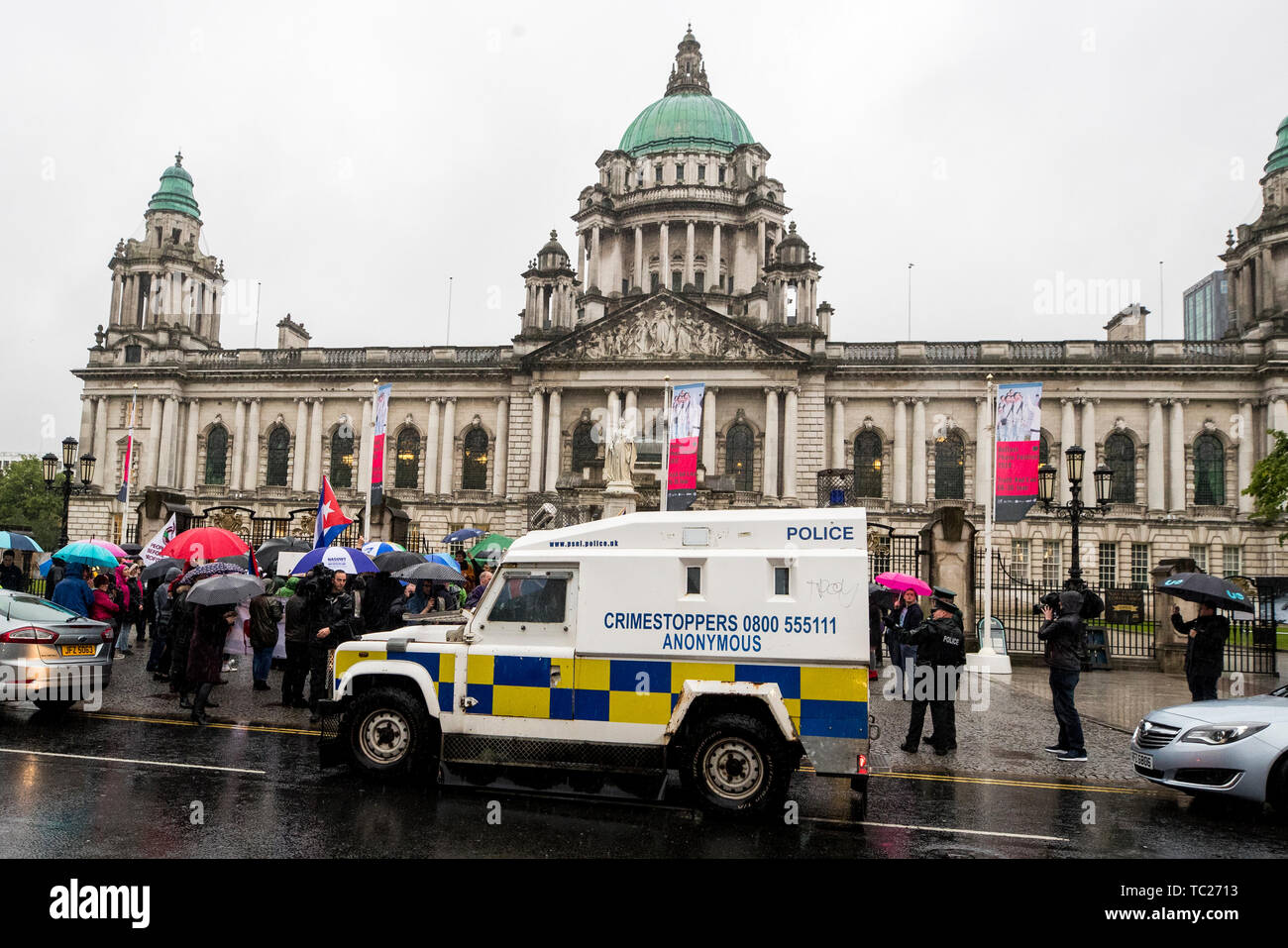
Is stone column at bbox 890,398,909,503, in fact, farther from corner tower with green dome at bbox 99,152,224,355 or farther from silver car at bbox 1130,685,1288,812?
corner tower with green dome at bbox 99,152,224,355

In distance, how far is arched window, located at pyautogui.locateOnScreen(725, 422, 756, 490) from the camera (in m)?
45.3

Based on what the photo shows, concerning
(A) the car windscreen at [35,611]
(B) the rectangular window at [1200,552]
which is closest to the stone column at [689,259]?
(B) the rectangular window at [1200,552]

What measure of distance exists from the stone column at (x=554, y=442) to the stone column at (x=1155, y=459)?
30.2 metres

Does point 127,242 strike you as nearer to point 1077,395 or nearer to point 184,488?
point 184,488

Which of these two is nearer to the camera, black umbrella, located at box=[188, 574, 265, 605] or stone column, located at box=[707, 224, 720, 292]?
black umbrella, located at box=[188, 574, 265, 605]

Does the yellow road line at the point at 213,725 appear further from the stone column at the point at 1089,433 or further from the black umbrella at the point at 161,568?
the stone column at the point at 1089,433

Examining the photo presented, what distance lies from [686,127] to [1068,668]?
61903 millimetres

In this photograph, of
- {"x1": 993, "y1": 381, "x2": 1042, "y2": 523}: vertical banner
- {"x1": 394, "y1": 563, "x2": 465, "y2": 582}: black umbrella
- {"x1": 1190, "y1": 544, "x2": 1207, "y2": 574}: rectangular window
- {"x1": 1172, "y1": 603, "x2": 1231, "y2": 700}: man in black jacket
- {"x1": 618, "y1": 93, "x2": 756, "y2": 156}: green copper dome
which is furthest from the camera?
{"x1": 618, "y1": 93, "x2": 756, "y2": 156}: green copper dome

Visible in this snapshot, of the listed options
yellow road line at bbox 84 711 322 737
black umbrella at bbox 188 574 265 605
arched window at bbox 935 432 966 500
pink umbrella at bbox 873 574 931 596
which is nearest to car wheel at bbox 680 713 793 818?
yellow road line at bbox 84 711 322 737

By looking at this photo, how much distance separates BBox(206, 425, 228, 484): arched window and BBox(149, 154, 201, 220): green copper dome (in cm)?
1460

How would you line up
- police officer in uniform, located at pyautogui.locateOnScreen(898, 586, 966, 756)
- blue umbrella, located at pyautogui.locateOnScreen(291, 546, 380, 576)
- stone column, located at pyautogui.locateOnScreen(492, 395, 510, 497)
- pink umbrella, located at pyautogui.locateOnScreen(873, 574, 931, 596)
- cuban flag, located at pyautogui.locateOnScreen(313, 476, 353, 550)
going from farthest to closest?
stone column, located at pyautogui.locateOnScreen(492, 395, 510, 497), cuban flag, located at pyautogui.locateOnScreen(313, 476, 353, 550), pink umbrella, located at pyautogui.locateOnScreen(873, 574, 931, 596), blue umbrella, located at pyautogui.locateOnScreen(291, 546, 380, 576), police officer in uniform, located at pyautogui.locateOnScreen(898, 586, 966, 756)

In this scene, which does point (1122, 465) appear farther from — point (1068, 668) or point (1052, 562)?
point (1068, 668)

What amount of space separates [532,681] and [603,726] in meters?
0.81
